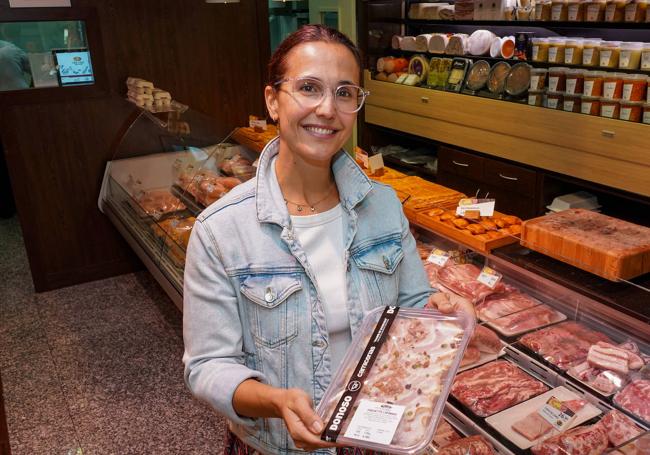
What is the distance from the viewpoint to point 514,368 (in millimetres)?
2137

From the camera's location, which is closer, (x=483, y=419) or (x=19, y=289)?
(x=483, y=419)

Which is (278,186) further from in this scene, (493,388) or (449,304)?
(493,388)

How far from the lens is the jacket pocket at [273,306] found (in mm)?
1304

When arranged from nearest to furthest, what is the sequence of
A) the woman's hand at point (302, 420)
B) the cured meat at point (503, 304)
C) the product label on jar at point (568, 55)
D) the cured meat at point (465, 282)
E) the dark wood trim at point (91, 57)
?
the woman's hand at point (302, 420)
the cured meat at point (503, 304)
the cured meat at point (465, 282)
the dark wood trim at point (91, 57)
the product label on jar at point (568, 55)

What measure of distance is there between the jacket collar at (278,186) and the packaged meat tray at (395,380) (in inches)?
11.4

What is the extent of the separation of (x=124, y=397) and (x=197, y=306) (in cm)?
227

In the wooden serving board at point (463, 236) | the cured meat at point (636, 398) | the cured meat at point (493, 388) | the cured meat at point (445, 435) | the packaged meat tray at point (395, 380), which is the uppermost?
the packaged meat tray at point (395, 380)

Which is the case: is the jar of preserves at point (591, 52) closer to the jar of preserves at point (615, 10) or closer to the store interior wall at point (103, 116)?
the jar of preserves at point (615, 10)

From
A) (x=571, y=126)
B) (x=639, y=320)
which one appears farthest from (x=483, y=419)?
Answer: (x=571, y=126)

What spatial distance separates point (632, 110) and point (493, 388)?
8.73ft

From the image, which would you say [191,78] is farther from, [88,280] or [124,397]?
[124,397]

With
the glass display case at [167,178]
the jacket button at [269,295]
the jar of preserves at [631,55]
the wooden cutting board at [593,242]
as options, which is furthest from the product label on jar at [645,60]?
the jacket button at [269,295]

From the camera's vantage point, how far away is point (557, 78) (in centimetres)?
433

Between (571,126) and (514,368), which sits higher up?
(571,126)
